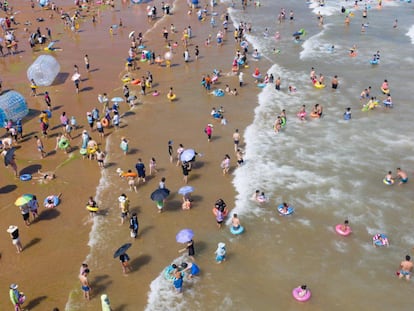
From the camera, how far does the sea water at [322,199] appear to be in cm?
1506

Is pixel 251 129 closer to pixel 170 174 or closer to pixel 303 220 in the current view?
pixel 170 174

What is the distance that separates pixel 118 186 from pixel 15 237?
19.1 feet

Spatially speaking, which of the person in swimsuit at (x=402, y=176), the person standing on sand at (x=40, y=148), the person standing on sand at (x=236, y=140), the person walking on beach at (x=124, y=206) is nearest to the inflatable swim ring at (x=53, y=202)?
the person walking on beach at (x=124, y=206)

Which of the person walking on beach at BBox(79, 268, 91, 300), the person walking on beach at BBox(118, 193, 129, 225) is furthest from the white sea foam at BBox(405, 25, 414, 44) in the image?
the person walking on beach at BBox(79, 268, 91, 300)

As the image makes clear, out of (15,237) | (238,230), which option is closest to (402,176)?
(238,230)

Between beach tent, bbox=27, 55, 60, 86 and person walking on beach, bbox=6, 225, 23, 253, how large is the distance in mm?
18024

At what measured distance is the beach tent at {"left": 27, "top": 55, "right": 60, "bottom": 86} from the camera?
102 feet

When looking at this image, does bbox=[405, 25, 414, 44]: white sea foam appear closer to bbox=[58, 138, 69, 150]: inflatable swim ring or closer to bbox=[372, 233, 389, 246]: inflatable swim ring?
bbox=[372, 233, 389, 246]: inflatable swim ring

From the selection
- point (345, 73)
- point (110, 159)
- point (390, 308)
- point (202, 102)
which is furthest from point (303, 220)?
point (345, 73)

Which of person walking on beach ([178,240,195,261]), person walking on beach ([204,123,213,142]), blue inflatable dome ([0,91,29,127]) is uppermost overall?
blue inflatable dome ([0,91,29,127])

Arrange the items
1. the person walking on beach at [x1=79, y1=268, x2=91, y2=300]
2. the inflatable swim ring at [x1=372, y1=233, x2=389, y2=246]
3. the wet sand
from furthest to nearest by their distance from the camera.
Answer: the inflatable swim ring at [x1=372, y1=233, x2=389, y2=246] < the wet sand < the person walking on beach at [x1=79, y1=268, x2=91, y2=300]

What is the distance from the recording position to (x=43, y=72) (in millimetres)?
31109

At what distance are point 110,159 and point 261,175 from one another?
868 cm

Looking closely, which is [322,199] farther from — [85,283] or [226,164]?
[85,283]
